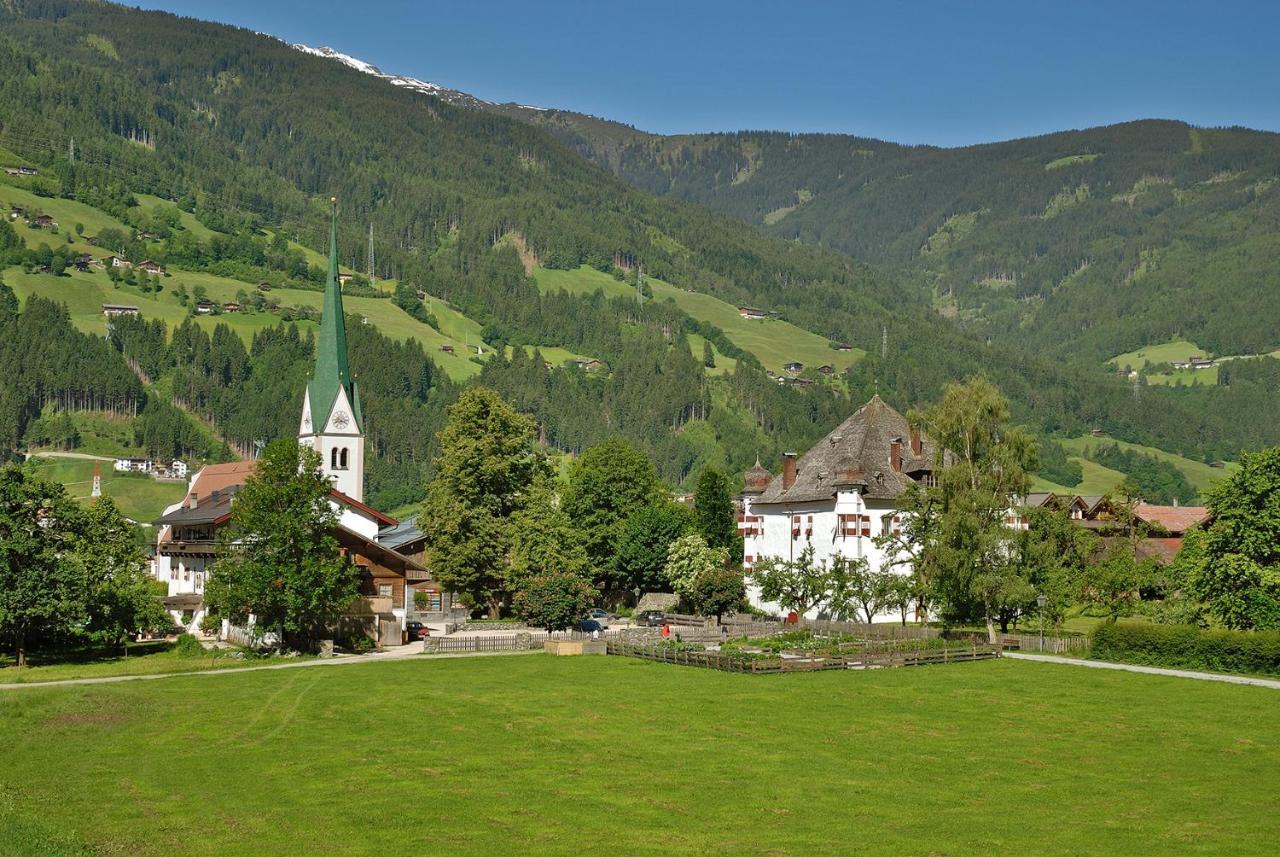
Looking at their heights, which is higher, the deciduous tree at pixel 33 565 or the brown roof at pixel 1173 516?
the brown roof at pixel 1173 516

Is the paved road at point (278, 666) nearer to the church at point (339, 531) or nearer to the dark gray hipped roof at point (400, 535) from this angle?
the church at point (339, 531)

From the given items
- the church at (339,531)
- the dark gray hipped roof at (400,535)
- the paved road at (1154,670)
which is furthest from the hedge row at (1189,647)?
the dark gray hipped roof at (400,535)

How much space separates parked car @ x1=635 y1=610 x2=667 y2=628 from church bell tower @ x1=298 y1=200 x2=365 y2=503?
1564 inches

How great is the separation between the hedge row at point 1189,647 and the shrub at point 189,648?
4289 cm

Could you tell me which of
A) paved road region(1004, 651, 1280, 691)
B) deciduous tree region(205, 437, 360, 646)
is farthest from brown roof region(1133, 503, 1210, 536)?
deciduous tree region(205, 437, 360, 646)

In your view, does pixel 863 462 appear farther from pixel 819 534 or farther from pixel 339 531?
pixel 339 531

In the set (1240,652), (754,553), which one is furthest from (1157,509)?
(1240,652)

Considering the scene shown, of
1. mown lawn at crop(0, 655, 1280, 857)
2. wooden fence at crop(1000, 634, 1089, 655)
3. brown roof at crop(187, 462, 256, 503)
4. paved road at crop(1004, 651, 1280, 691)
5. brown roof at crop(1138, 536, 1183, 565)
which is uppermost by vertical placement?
brown roof at crop(187, 462, 256, 503)

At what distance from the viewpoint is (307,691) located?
181 feet

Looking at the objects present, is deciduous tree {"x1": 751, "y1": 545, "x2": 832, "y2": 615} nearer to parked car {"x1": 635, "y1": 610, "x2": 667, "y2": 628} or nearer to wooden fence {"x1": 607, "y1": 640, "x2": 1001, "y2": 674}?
parked car {"x1": 635, "y1": 610, "x2": 667, "y2": 628}

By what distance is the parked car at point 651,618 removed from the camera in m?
92.6

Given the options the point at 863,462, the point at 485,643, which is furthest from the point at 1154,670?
the point at 485,643

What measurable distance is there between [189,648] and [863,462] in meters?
43.0

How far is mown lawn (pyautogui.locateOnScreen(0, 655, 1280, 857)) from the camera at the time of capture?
32531 mm
